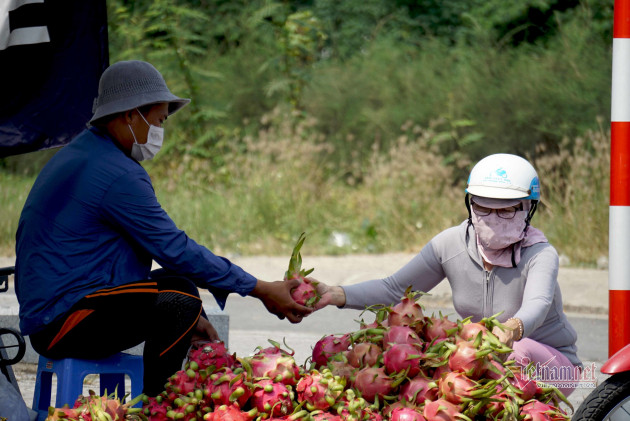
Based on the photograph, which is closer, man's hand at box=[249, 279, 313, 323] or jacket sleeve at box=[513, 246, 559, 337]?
jacket sleeve at box=[513, 246, 559, 337]

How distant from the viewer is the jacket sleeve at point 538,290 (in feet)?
11.0

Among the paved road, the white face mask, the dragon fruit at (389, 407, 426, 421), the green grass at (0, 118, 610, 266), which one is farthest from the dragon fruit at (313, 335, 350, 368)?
the green grass at (0, 118, 610, 266)

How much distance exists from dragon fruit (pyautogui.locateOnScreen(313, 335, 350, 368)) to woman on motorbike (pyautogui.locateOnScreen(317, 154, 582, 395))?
0.52 metres

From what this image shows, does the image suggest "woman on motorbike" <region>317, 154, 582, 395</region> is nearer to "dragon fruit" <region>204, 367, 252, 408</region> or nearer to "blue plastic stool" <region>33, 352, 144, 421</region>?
"blue plastic stool" <region>33, 352, 144, 421</region>

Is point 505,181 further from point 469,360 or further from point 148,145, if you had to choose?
point 148,145

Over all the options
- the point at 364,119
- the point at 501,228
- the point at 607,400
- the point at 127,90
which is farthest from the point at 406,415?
the point at 364,119

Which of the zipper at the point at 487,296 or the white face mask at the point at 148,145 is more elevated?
the white face mask at the point at 148,145

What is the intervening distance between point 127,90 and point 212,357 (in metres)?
1.22

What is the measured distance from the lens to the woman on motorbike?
3.58 m

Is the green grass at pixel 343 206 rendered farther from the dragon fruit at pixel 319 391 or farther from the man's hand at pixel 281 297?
the dragon fruit at pixel 319 391

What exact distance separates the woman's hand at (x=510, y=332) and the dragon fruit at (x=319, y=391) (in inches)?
22.9

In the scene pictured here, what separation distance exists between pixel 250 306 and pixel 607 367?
20.5 ft

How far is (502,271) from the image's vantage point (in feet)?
12.3

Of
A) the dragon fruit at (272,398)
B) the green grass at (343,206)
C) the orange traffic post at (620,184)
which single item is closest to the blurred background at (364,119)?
the green grass at (343,206)
